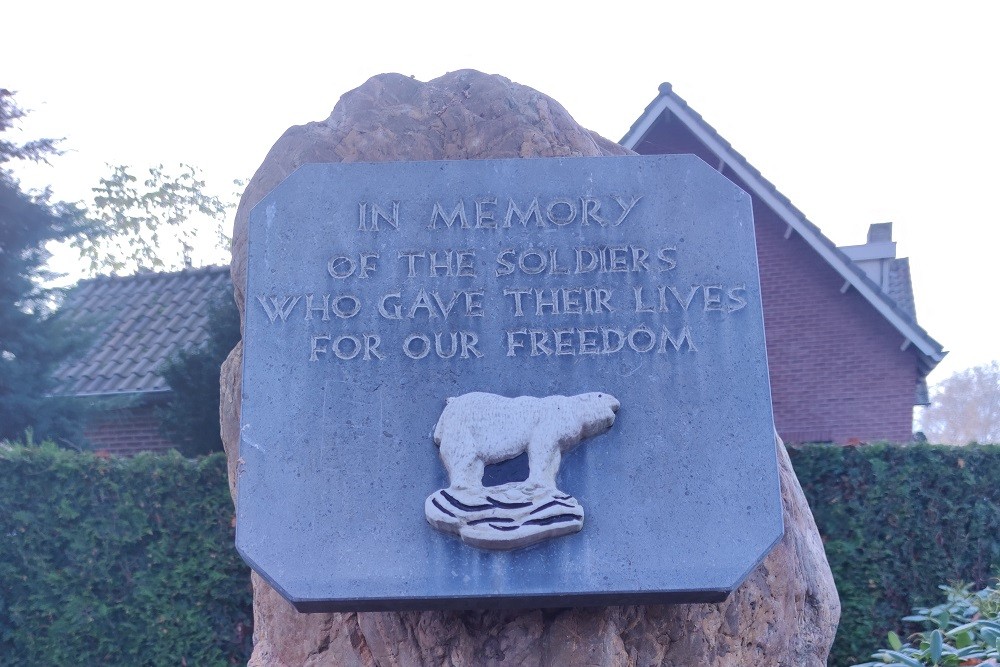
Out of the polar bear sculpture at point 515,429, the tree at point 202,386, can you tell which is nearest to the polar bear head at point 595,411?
the polar bear sculpture at point 515,429

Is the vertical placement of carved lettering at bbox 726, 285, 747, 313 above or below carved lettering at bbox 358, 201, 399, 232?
below

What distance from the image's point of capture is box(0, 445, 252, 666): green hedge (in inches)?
269

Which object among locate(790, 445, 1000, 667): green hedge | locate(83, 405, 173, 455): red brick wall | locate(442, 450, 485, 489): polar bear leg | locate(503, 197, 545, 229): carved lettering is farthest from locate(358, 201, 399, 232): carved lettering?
locate(83, 405, 173, 455): red brick wall

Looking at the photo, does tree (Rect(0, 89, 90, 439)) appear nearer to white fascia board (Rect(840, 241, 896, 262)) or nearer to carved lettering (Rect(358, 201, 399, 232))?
carved lettering (Rect(358, 201, 399, 232))

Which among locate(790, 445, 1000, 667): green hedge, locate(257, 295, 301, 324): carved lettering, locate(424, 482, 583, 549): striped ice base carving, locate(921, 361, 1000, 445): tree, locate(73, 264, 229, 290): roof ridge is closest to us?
locate(424, 482, 583, 549): striped ice base carving

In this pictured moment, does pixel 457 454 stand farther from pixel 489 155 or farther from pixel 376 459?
pixel 489 155

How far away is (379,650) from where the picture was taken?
14.1 feet

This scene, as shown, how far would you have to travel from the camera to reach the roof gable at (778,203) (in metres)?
12.5

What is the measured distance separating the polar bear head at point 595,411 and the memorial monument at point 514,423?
0.04 feet

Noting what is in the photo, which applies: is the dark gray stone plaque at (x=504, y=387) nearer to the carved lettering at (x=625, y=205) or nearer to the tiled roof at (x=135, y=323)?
the carved lettering at (x=625, y=205)

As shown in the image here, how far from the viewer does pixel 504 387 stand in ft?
13.6

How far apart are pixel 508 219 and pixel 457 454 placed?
1106 mm

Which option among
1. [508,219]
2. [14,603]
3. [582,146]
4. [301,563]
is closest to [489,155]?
[582,146]

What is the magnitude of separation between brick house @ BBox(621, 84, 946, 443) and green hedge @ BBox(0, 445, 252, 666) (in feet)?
25.7
